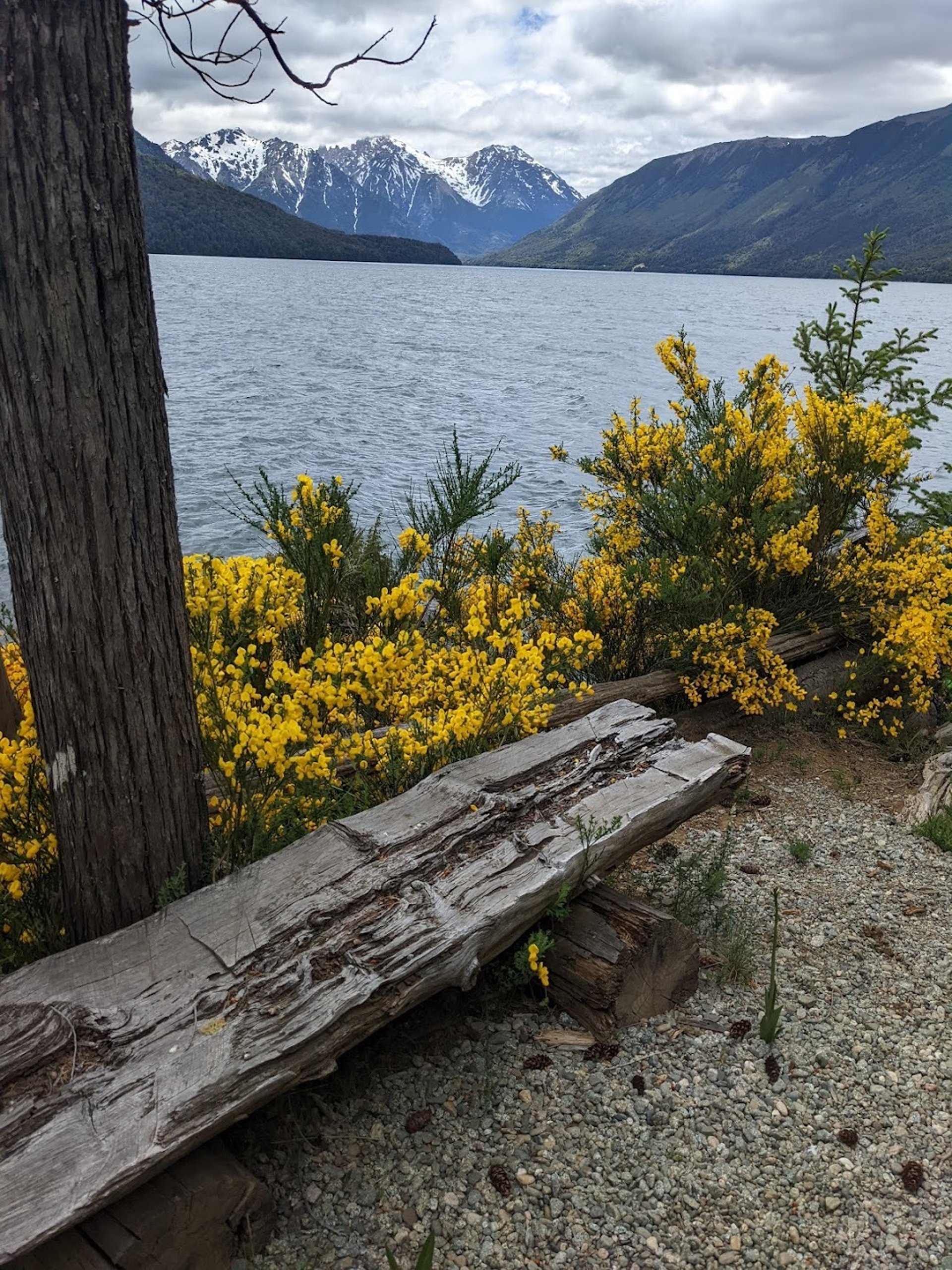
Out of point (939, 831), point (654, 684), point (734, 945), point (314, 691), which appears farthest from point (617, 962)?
point (654, 684)

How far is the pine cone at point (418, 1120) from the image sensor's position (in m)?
2.66

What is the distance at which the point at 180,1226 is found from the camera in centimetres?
213

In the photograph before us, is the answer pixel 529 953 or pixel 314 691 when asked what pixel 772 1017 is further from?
pixel 314 691

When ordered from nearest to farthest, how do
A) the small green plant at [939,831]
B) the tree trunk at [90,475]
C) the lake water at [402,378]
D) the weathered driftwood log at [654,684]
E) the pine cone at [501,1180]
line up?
the tree trunk at [90,475] → the pine cone at [501,1180] → the small green plant at [939,831] → the weathered driftwood log at [654,684] → the lake water at [402,378]

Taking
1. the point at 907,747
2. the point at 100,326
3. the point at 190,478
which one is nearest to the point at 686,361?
the point at 907,747

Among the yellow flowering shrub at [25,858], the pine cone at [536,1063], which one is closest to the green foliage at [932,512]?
the pine cone at [536,1063]

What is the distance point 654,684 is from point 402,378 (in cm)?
2372

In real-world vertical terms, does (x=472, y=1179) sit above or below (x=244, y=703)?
below

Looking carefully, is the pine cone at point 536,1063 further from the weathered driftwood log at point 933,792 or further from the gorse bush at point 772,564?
the gorse bush at point 772,564

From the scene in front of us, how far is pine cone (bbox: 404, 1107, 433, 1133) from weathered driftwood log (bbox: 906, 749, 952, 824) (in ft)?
11.3

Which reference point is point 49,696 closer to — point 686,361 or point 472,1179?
point 472,1179

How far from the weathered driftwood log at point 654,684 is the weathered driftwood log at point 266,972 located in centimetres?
129

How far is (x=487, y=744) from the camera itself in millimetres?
3963

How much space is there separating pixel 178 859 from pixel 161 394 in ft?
4.99
